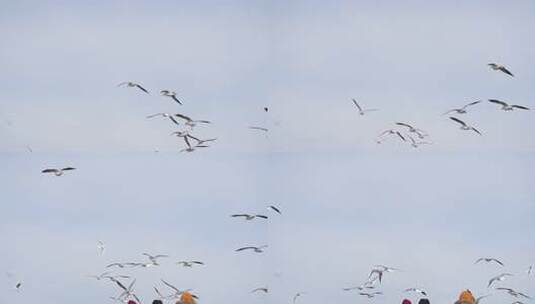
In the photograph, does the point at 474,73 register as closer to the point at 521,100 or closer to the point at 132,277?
the point at 521,100

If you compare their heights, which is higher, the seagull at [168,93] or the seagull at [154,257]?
the seagull at [168,93]

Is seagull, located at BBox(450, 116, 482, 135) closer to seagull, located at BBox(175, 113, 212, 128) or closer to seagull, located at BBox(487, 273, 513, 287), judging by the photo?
seagull, located at BBox(487, 273, 513, 287)

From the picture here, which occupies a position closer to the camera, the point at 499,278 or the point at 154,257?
the point at 499,278

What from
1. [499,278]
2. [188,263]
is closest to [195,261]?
[188,263]

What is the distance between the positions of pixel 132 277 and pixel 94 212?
0.26m

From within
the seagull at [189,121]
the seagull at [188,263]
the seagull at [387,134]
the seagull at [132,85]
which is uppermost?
the seagull at [132,85]

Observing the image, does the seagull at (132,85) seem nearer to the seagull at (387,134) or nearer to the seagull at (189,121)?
the seagull at (189,121)

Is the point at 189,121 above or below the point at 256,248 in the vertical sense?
above

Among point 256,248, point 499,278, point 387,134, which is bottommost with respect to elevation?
point 499,278

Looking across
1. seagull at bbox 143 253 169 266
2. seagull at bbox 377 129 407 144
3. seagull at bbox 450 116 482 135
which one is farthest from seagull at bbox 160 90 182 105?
seagull at bbox 450 116 482 135

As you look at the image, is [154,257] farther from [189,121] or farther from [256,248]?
[189,121]

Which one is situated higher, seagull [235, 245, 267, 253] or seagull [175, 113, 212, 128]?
seagull [175, 113, 212, 128]

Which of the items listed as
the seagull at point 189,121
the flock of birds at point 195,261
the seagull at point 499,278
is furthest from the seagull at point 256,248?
the seagull at point 499,278

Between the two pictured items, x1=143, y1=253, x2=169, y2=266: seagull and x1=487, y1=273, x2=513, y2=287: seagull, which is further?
x1=143, y1=253, x2=169, y2=266: seagull
